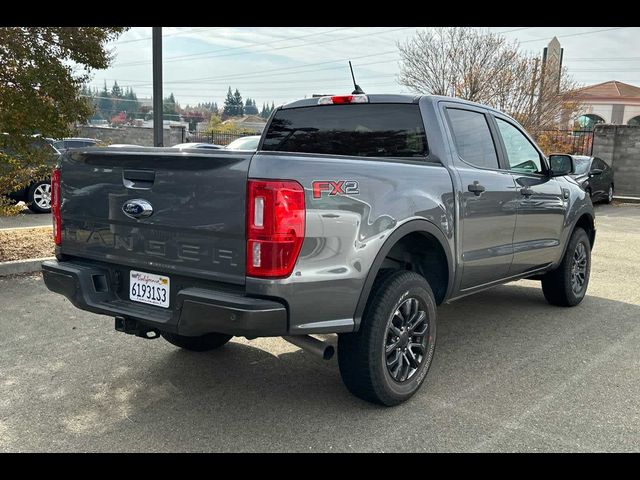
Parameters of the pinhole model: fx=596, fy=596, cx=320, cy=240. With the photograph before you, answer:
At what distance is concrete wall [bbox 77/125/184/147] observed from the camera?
25016mm

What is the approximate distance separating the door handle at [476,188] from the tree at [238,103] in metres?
110

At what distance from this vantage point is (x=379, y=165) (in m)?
3.39

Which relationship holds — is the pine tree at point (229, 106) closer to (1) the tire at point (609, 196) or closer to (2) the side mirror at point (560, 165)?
(1) the tire at point (609, 196)

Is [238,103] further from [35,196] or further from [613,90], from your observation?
[35,196]

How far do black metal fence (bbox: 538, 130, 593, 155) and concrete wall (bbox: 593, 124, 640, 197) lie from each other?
72cm

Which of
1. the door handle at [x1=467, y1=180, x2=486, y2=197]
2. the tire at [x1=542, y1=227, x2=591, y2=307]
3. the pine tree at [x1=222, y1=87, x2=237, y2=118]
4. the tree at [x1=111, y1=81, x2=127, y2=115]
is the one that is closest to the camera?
the door handle at [x1=467, y1=180, x2=486, y2=197]

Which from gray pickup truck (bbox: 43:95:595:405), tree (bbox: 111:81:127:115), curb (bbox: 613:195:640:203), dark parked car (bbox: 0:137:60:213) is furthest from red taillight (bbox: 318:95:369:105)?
tree (bbox: 111:81:127:115)

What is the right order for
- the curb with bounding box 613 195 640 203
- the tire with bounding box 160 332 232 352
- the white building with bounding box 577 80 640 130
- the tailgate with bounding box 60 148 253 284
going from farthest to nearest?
the white building with bounding box 577 80 640 130 < the curb with bounding box 613 195 640 203 < the tire with bounding box 160 332 232 352 < the tailgate with bounding box 60 148 253 284

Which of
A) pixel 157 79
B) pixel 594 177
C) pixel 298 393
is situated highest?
pixel 157 79

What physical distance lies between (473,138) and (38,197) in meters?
9.92

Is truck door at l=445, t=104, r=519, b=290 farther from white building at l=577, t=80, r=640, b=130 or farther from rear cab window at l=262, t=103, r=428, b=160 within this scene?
white building at l=577, t=80, r=640, b=130

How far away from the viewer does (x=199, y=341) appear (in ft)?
14.4

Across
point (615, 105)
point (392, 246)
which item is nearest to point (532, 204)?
point (392, 246)
